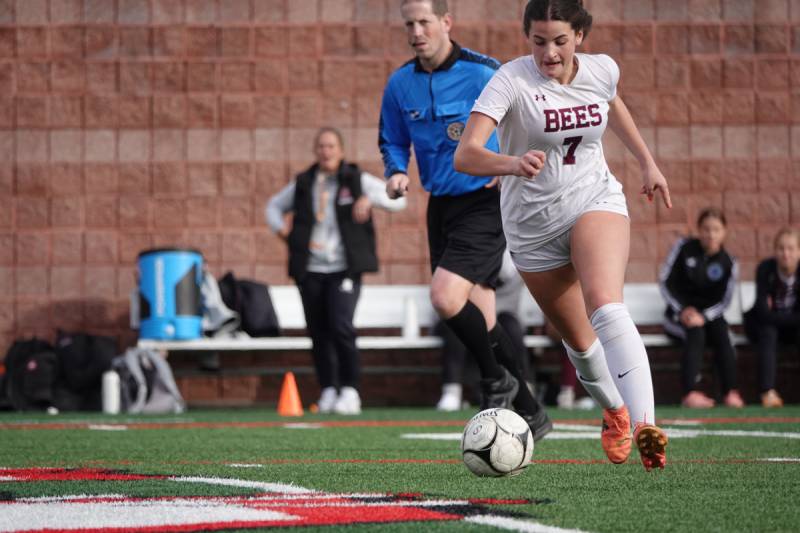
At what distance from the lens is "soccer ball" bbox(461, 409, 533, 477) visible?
13.0ft

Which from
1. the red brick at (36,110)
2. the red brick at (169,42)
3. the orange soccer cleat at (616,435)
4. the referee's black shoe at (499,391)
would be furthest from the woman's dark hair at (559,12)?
the red brick at (36,110)

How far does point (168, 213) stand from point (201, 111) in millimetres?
979

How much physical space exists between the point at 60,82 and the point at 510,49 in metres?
4.12

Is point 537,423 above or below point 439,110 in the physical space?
below

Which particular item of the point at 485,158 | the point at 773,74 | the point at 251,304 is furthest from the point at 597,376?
the point at 773,74

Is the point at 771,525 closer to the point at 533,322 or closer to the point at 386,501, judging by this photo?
the point at 386,501

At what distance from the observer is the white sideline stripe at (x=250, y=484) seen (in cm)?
368

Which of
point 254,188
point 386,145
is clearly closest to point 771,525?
Result: point 386,145

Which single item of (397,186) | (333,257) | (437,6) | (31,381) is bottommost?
(31,381)

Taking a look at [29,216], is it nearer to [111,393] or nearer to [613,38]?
[111,393]

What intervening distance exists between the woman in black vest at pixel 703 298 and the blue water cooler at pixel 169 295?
3910mm

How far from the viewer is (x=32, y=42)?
12.0 meters

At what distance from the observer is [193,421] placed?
875cm

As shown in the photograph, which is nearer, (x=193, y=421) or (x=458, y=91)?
→ (x=458, y=91)
